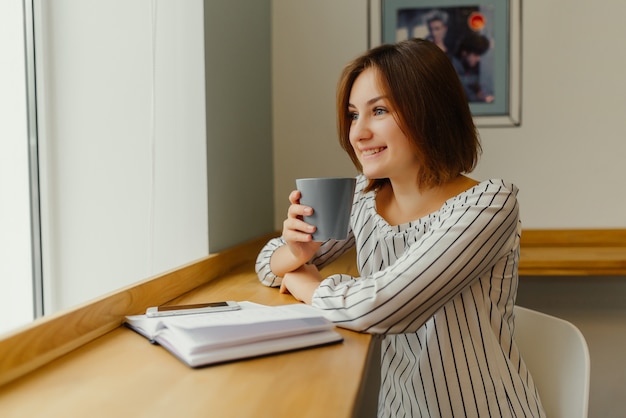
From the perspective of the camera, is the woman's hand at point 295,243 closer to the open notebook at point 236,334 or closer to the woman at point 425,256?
the woman at point 425,256

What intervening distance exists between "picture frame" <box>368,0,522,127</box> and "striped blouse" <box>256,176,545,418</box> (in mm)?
940

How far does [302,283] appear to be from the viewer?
1.06m

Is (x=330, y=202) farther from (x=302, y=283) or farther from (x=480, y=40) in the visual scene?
(x=480, y=40)

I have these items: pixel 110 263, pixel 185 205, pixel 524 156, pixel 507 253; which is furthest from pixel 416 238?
pixel 524 156

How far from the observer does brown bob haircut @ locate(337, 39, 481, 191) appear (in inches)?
40.6

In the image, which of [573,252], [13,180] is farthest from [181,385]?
[573,252]

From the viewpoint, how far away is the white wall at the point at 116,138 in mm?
1305

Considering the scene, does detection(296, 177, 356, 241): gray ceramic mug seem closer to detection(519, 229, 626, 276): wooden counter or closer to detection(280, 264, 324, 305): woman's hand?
detection(280, 264, 324, 305): woman's hand

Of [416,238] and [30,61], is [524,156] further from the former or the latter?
[30,61]

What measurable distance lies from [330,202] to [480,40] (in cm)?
121

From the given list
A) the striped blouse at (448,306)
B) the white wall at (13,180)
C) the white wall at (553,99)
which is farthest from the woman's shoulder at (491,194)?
the white wall at (553,99)

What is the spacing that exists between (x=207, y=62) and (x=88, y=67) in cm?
27

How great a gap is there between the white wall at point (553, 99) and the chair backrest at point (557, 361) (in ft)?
2.88

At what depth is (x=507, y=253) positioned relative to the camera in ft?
3.27
